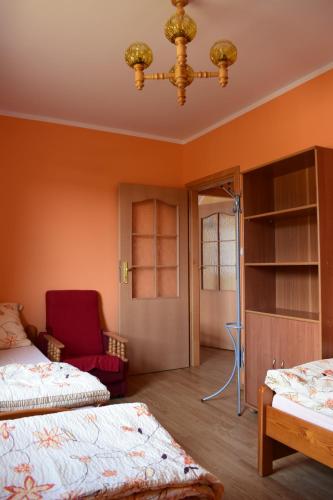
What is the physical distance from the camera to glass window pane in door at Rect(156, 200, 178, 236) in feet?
14.7

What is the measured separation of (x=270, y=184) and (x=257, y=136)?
20.8 inches

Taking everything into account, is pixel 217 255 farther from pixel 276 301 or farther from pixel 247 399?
pixel 247 399

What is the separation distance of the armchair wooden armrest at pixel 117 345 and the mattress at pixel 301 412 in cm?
168

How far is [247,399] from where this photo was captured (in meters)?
3.08

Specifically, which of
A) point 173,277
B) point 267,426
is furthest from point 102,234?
point 267,426

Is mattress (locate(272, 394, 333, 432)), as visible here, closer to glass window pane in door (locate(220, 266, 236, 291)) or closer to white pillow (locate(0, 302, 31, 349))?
white pillow (locate(0, 302, 31, 349))

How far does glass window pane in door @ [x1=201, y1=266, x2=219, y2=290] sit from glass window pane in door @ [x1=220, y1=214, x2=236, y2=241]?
0.49 metres

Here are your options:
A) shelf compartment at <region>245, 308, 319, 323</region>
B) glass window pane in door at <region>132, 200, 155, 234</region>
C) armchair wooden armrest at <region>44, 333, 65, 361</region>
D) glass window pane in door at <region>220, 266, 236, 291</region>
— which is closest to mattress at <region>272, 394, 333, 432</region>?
shelf compartment at <region>245, 308, 319, 323</region>

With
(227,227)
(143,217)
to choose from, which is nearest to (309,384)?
(143,217)

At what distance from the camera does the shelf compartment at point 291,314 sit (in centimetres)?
263

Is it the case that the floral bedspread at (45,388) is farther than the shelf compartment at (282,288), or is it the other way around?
the shelf compartment at (282,288)

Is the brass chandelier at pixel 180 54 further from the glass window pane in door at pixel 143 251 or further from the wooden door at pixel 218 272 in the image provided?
the wooden door at pixel 218 272

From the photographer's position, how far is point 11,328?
11.1 ft

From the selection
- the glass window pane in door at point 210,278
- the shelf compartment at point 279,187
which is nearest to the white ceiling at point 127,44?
the shelf compartment at point 279,187
